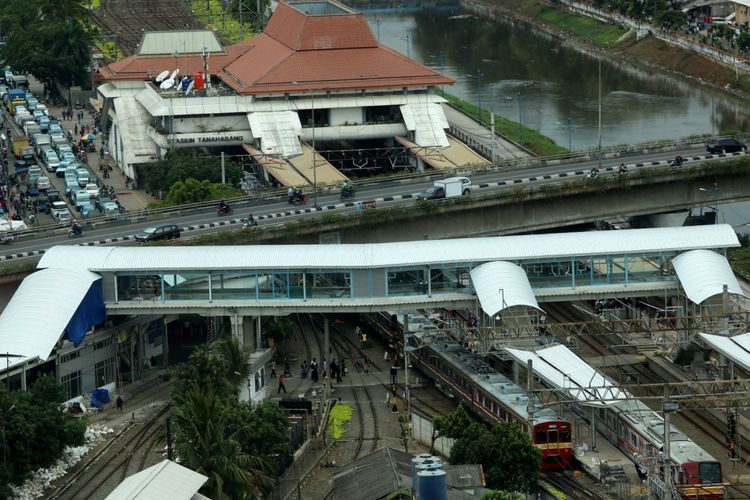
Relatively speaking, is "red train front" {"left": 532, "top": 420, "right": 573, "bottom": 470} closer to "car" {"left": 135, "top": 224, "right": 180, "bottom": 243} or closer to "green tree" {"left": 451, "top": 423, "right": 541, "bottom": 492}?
"green tree" {"left": 451, "top": 423, "right": 541, "bottom": 492}

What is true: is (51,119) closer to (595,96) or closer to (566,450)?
(595,96)

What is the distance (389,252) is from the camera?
7881 centimetres

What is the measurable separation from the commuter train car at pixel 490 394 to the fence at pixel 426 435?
2.35 metres

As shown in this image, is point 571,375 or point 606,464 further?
point 571,375

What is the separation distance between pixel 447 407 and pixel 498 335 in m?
3.60

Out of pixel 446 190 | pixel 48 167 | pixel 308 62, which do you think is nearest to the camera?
pixel 446 190

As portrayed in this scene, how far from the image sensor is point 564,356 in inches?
2835

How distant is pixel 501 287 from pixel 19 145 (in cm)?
5937

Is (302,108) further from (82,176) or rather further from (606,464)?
(606,464)

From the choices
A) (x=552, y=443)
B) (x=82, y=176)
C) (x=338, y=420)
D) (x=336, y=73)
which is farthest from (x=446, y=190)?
(x=82, y=176)

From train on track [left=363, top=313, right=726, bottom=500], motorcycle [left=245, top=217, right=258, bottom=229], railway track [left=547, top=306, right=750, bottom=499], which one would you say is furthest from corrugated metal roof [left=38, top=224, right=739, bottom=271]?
motorcycle [left=245, top=217, right=258, bottom=229]

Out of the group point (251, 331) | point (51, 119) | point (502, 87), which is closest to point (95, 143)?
point (51, 119)

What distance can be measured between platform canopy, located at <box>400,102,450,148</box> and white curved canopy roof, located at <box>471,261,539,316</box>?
3861 centimetres

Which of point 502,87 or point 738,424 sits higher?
point 502,87
